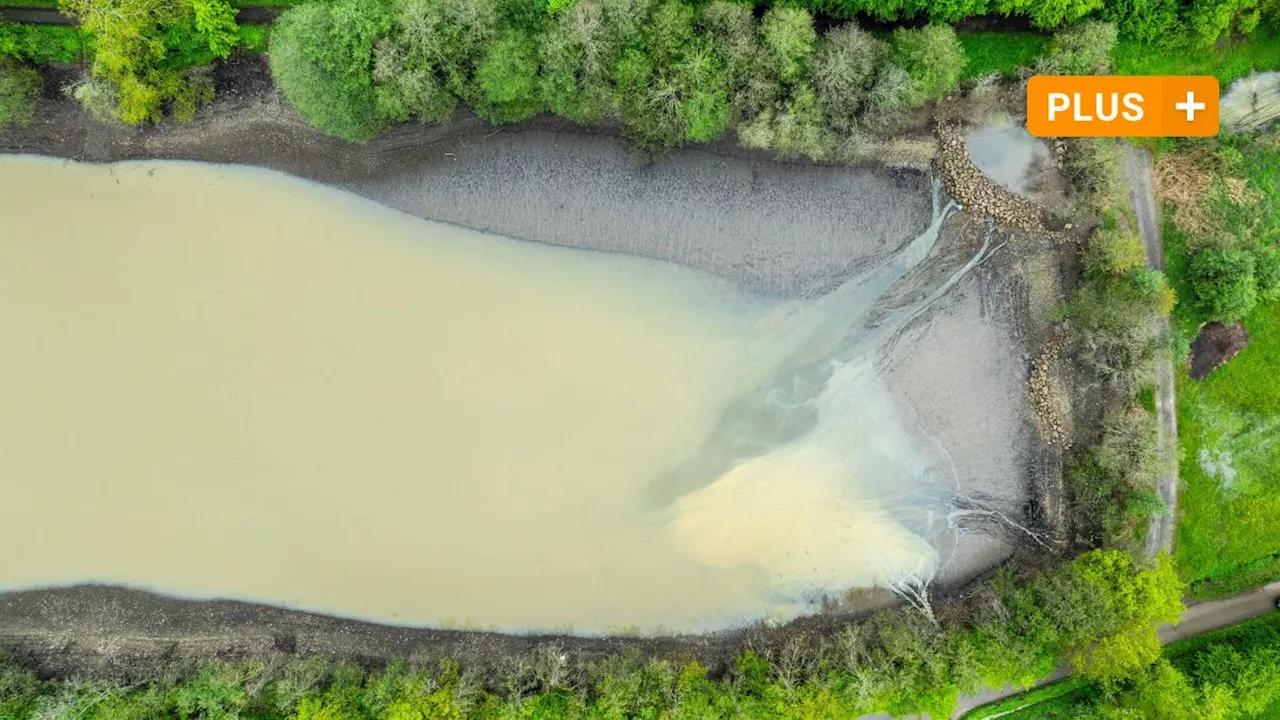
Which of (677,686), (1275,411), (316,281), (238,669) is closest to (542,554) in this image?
(677,686)

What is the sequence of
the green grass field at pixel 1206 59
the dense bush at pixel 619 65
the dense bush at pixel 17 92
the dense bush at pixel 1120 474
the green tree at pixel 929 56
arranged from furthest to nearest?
the green grass field at pixel 1206 59
the dense bush at pixel 1120 474
the dense bush at pixel 17 92
the green tree at pixel 929 56
the dense bush at pixel 619 65

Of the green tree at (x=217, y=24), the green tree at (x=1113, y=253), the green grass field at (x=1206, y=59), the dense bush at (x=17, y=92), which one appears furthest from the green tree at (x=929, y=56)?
the dense bush at (x=17, y=92)

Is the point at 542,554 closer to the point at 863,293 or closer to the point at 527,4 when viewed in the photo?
the point at 863,293

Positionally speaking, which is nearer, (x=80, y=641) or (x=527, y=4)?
(x=527, y=4)

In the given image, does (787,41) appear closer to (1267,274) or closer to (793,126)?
(793,126)

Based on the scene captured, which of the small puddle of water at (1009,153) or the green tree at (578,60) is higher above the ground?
the green tree at (578,60)

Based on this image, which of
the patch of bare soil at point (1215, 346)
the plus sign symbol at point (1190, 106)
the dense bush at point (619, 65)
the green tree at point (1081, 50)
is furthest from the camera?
the patch of bare soil at point (1215, 346)

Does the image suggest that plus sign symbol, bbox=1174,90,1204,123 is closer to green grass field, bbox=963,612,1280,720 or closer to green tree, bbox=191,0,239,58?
green grass field, bbox=963,612,1280,720

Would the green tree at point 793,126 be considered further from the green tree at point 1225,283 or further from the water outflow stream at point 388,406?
the green tree at point 1225,283
